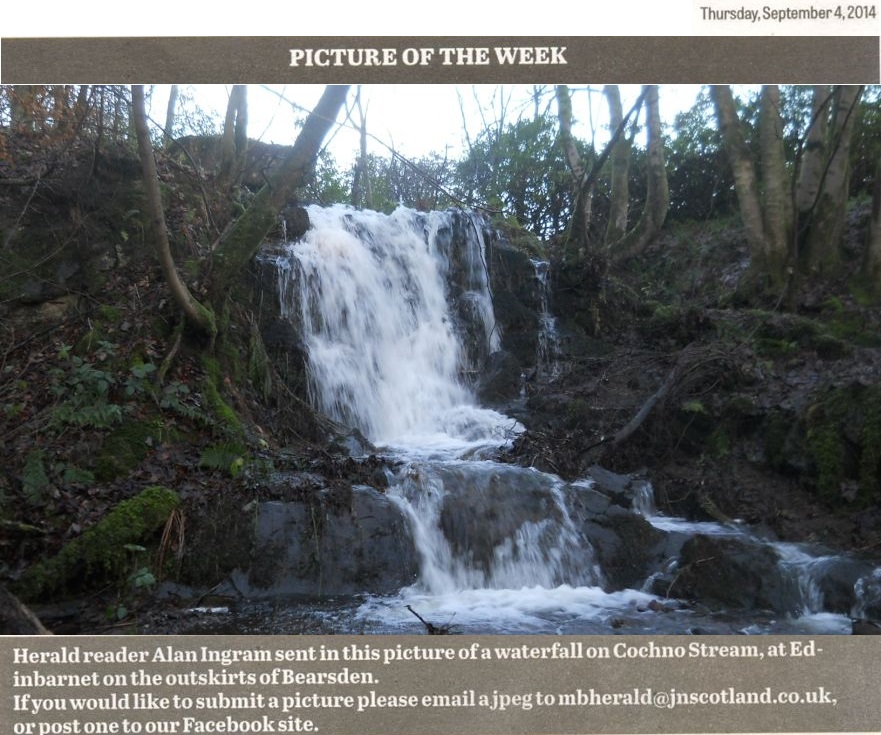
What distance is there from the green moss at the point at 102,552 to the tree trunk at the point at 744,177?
25.6 feet

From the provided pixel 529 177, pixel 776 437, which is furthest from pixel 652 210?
pixel 776 437

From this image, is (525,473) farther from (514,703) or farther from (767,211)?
(767,211)

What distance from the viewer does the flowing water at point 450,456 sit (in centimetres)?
408

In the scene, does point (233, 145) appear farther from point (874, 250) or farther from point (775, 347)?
point (874, 250)

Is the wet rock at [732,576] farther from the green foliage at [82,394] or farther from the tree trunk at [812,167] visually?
the tree trunk at [812,167]

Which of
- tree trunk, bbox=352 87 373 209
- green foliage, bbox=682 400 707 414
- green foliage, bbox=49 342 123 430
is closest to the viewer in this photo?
green foliage, bbox=49 342 123 430

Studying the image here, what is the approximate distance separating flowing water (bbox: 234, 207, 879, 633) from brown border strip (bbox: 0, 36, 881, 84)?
309 centimetres

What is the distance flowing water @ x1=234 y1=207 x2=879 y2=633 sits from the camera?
408cm

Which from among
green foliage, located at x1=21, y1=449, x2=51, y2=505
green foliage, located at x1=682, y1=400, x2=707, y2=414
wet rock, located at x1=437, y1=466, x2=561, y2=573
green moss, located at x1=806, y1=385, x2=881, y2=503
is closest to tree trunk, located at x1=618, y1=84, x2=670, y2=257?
green foliage, located at x1=682, y1=400, x2=707, y2=414

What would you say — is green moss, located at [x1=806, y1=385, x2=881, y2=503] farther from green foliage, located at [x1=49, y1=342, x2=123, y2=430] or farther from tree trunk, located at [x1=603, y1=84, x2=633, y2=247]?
tree trunk, located at [x1=603, y1=84, x2=633, y2=247]

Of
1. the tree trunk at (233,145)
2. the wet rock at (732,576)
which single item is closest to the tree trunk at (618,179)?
the tree trunk at (233,145)
